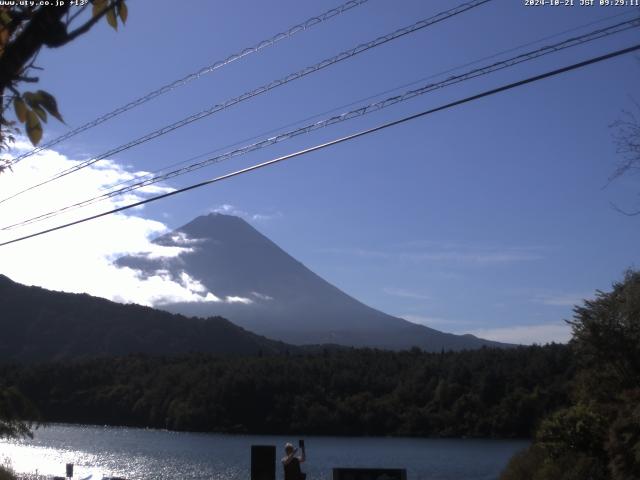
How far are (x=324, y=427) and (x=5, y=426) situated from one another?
55.2m

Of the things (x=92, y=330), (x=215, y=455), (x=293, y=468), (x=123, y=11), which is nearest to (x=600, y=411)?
(x=293, y=468)

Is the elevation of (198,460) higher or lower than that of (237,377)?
lower

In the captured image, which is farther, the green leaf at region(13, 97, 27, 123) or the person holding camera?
the person holding camera

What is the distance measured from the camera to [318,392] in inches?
3095

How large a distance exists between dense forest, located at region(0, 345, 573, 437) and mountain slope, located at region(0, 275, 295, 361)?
88.4ft

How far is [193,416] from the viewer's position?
78.8 meters

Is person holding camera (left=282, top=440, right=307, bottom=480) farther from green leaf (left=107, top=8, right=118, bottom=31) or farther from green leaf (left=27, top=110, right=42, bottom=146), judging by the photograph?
green leaf (left=107, top=8, right=118, bottom=31)

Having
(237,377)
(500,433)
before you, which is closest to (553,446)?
(500,433)

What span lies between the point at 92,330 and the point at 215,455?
78735mm

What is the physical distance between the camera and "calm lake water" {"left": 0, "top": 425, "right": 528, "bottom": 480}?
42938mm

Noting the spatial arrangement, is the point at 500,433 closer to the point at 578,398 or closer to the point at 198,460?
the point at 198,460

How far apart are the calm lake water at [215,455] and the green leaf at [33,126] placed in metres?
34.8

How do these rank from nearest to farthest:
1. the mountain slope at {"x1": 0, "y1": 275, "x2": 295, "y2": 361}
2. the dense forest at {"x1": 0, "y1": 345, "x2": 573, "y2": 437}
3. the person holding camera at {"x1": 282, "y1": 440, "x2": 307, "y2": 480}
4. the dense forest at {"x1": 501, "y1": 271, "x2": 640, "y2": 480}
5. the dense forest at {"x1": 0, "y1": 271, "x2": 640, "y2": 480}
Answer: the person holding camera at {"x1": 282, "y1": 440, "x2": 307, "y2": 480} → the dense forest at {"x1": 501, "y1": 271, "x2": 640, "y2": 480} → the dense forest at {"x1": 0, "y1": 271, "x2": 640, "y2": 480} → the dense forest at {"x1": 0, "y1": 345, "x2": 573, "y2": 437} → the mountain slope at {"x1": 0, "y1": 275, "x2": 295, "y2": 361}

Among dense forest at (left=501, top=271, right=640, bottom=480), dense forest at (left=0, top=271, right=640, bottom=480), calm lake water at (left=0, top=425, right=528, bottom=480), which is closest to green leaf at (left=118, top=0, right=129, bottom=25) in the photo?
dense forest at (left=501, top=271, right=640, bottom=480)
